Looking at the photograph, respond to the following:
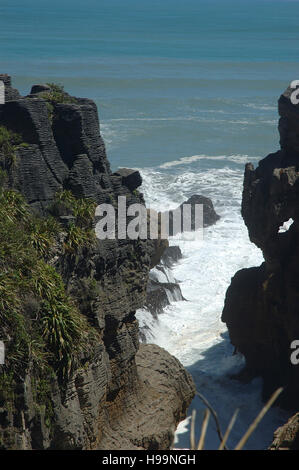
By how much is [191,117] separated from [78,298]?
6640 centimetres

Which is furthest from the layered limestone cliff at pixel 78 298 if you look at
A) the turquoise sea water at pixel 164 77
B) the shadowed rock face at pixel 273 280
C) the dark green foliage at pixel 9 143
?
the turquoise sea water at pixel 164 77

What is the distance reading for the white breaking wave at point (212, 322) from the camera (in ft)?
87.9

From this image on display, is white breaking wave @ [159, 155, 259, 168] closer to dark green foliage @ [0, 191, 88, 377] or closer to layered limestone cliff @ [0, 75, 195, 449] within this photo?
layered limestone cliff @ [0, 75, 195, 449]

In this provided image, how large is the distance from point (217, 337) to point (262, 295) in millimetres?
4974

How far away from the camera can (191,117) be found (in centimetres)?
8269

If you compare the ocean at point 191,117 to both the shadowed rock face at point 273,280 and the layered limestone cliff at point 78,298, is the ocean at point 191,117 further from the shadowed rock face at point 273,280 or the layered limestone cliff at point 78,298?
the layered limestone cliff at point 78,298

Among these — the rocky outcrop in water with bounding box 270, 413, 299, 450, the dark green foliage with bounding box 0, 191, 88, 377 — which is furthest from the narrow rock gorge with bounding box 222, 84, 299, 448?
the rocky outcrop in water with bounding box 270, 413, 299, 450

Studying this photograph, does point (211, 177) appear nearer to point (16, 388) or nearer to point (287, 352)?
point (287, 352)

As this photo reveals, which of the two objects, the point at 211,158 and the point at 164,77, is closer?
the point at 211,158

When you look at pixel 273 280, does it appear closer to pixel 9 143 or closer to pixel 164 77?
pixel 9 143

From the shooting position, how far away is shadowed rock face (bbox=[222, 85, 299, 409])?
26.7 metres

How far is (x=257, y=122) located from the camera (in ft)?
267

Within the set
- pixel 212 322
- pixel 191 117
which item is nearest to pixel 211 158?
pixel 191 117

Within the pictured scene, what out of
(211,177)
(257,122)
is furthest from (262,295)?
(257,122)
